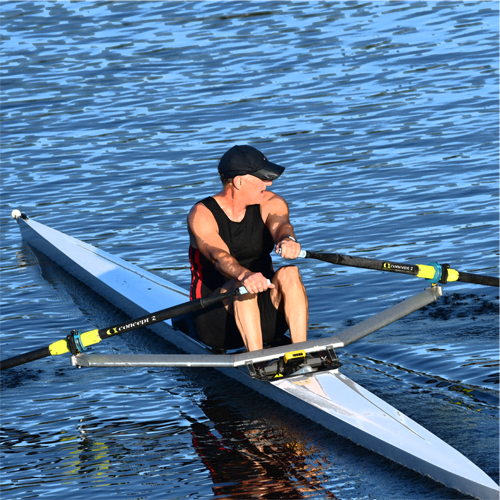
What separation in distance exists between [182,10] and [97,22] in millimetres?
2387

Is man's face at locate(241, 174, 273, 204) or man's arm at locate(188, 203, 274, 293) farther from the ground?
man's face at locate(241, 174, 273, 204)

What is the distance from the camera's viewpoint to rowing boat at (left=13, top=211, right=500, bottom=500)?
18.0ft

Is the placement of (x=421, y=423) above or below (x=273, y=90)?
below

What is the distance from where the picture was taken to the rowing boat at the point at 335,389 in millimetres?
5492

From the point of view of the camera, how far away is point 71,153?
51.1 feet

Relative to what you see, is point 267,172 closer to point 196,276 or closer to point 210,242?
point 210,242

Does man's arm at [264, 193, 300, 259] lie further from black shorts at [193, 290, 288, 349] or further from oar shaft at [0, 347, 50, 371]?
oar shaft at [0, 347, 50, 371]

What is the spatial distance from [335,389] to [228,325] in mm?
1106

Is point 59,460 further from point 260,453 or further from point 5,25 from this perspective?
point 5,25

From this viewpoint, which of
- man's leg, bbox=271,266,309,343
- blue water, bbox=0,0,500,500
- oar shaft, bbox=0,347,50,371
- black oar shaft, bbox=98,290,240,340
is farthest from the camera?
oar shaft, bbox=0,347,50,371

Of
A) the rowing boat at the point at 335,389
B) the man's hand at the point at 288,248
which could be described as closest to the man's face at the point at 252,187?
the man's hand at the point at 288,248

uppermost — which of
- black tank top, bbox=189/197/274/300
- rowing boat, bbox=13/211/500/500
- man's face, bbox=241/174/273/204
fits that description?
man's face, bbox=241/174/273/204

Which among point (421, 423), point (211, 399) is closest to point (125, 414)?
point (211, 399)

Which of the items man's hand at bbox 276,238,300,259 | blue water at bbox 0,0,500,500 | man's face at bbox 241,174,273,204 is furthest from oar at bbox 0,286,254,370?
man's face at bbox 241,174,273,204
